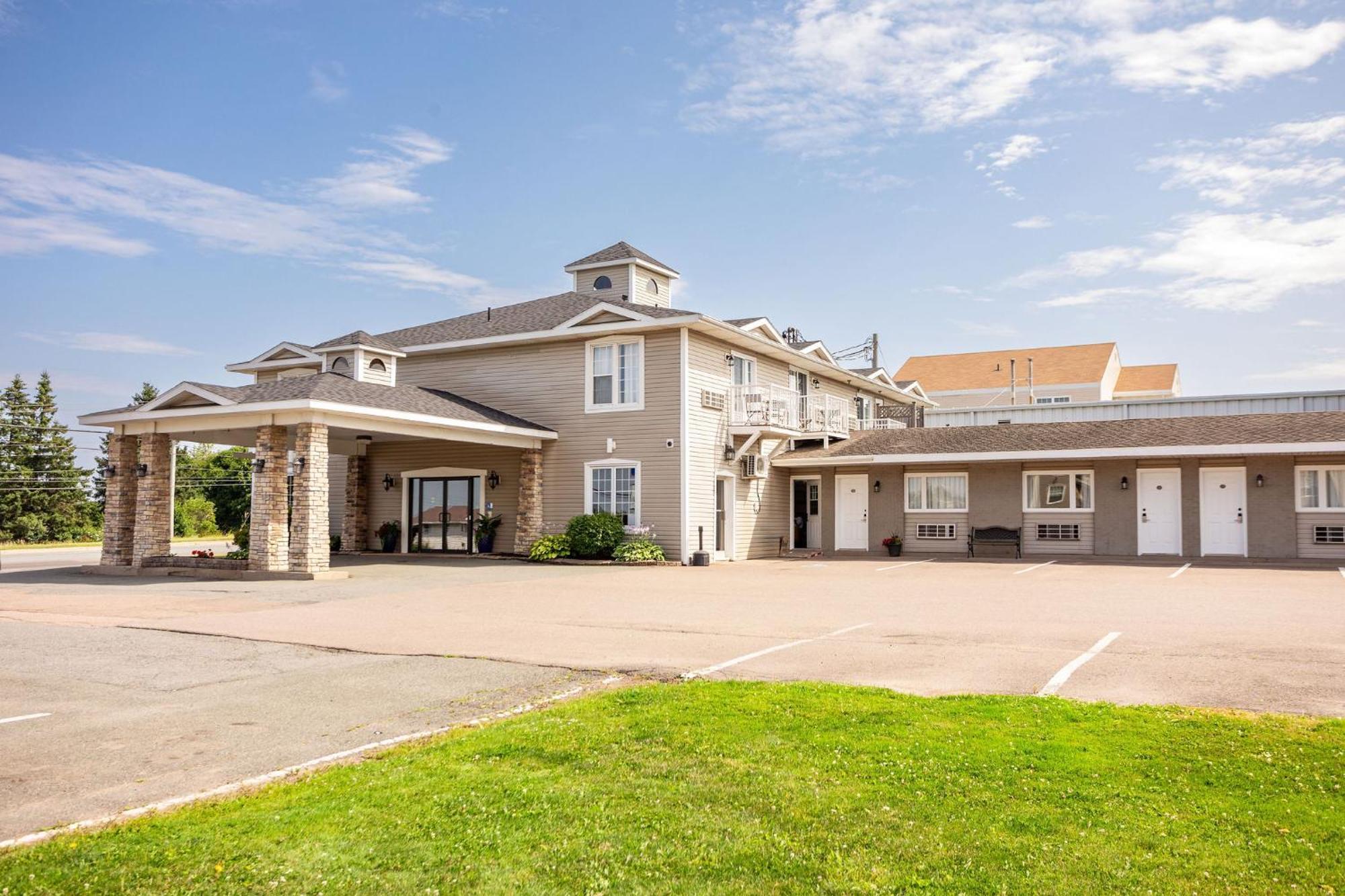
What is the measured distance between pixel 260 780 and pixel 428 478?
2196 centimetres

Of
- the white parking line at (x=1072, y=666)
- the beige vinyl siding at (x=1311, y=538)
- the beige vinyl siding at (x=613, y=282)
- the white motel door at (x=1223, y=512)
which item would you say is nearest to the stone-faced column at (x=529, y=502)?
the beige vinyl siding at (x=613, y=282)

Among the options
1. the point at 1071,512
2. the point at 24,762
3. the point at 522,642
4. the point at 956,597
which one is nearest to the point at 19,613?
the point at 522,642

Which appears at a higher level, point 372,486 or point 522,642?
point 372,486

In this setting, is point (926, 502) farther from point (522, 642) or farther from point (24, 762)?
point (24, 762)

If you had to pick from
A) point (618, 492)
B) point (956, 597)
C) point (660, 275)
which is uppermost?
point (660, 275)

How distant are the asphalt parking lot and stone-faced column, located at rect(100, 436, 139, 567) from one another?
3.58 m

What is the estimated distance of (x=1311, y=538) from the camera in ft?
71.3

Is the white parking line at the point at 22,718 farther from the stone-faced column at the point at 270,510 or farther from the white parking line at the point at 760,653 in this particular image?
the stone-faced column at the point at 270,510

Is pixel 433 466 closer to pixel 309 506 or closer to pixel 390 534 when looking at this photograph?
pixel 390 534

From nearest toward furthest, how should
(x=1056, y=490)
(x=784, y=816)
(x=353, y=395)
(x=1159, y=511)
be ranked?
(x=784, y=816), (x=353, y=395), (x=1159, y=511), (x=1056, y=490)

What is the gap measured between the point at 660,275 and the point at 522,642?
20.0 metres

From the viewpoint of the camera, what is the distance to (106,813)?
4.73 metres

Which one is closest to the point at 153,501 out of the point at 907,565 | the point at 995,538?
the point at 907,565

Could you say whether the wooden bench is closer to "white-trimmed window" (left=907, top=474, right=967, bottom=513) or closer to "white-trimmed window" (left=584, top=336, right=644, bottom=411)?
"white-trimmed window" (left=907, top=474, right=967, bottom=513)
